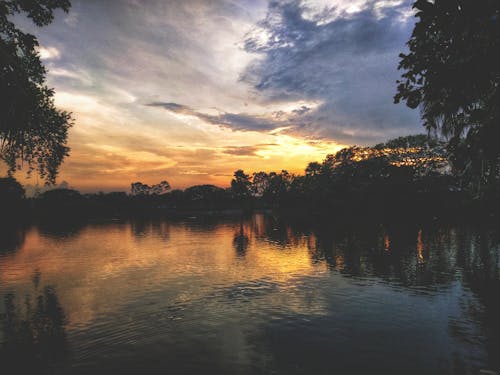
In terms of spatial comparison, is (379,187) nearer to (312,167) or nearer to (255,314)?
(312,167)

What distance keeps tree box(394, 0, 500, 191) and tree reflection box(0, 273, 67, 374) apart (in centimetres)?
1945

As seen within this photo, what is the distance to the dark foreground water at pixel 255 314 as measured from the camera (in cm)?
1655

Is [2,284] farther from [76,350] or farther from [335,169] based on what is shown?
[335,169]

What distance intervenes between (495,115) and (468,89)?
45.6 inches

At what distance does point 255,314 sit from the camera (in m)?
23.1

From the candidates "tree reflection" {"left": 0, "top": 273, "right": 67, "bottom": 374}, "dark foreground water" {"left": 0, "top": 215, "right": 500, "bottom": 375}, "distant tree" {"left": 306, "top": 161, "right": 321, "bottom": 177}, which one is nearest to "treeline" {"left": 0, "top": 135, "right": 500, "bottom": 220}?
"distant tree" {"left": 306, "top": 161, "right": 321, "bottom": 177}

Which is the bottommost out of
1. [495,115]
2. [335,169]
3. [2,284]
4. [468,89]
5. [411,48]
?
[2,284]

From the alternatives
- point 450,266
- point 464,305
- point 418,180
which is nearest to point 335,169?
point 418,180

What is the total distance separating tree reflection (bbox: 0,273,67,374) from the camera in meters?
16.7

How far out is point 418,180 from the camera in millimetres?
106750

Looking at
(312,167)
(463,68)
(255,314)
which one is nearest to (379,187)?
(312,167)

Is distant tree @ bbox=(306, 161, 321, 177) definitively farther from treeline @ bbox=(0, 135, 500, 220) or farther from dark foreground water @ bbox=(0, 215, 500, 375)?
dark foreground water @ bbox=(0, 215, 500, 375)

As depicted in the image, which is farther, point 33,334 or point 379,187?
point 379,187

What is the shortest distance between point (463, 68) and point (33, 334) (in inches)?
989
